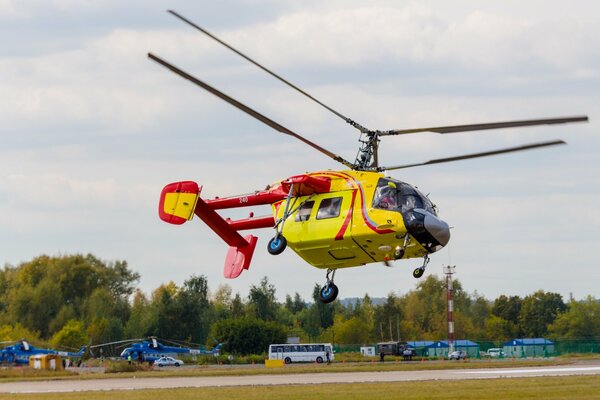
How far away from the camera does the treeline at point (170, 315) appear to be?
113 m

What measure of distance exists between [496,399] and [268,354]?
6986cm

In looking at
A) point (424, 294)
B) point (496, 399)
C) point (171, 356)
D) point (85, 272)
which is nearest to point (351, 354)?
point (171, 356)

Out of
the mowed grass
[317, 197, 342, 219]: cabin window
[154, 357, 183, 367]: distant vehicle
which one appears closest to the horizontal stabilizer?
[317, 197, 342, 219]: cabin window

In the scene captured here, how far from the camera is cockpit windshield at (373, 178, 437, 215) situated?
3661 cm

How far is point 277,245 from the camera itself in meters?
38.3

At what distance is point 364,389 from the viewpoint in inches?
1797

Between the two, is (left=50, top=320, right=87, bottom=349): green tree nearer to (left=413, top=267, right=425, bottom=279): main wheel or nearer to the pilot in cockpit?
(left=413, top=267, right=425, bottom=279): main wheel

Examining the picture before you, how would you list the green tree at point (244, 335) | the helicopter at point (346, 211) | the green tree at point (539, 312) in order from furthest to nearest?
the green tree at point (539, 312)
the green tree at point (244, 335)
the helicopter at point (346, 211)

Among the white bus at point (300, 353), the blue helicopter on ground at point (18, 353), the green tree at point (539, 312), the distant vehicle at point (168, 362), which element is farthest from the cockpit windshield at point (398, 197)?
the green tree at point (539, 312)

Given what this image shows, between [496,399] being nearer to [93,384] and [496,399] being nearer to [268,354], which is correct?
[93,384]

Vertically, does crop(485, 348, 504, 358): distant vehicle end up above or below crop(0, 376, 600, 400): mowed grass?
above

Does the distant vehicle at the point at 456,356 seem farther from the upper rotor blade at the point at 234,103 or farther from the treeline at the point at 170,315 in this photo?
the upper rotor blade at the point at 234,103

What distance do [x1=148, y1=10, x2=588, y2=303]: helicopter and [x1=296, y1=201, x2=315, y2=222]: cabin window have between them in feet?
0.12

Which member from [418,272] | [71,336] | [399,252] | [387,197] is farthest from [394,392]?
[71,336]
